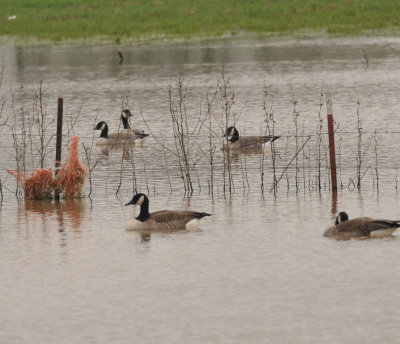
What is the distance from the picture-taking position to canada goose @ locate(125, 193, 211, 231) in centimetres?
1791

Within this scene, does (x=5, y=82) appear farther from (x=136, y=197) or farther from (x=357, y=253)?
(x=357, y=253)

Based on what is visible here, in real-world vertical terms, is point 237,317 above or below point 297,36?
below

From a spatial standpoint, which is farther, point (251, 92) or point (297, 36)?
point (297, 36)

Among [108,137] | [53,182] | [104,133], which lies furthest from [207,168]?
[104,133]

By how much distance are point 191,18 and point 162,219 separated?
192ft

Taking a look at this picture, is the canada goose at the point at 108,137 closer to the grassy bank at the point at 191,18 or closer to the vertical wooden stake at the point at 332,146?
the vertical wooden stake at the point at 332,146

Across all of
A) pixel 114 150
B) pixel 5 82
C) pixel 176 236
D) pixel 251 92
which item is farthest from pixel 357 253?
pixel 5 82

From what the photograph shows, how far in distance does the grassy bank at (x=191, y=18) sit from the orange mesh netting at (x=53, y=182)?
47.5 metres

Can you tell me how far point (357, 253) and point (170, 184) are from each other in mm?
7200

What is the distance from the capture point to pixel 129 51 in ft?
205

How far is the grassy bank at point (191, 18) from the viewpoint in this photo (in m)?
70.9

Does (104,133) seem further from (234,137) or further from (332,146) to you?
(332,146)

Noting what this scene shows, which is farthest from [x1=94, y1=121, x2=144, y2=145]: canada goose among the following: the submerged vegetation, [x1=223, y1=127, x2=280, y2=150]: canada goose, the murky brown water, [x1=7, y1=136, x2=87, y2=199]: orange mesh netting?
[x1=7, y1=136, x2=87, y2=199]: orange mesh netting

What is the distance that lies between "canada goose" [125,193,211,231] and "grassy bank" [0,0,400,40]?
50474 millimetres
